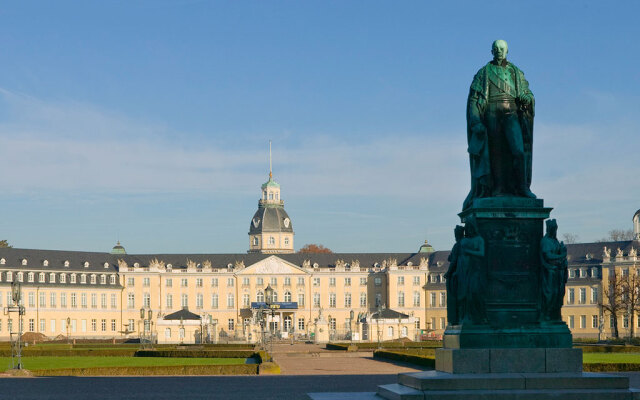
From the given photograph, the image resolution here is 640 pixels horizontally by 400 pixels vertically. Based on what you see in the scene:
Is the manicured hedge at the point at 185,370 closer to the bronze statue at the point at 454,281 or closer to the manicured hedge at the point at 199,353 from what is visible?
the manicured hedge at the point at 199,353

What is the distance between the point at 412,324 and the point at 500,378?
101 meters

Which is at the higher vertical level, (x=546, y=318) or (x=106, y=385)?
(x=546, y=318)

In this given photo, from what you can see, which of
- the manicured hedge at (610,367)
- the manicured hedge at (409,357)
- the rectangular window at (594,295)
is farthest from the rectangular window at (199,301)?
the manicured hedge at (610,367)

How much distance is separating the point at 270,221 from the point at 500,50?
146 meters

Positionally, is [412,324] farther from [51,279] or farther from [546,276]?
[546,276]

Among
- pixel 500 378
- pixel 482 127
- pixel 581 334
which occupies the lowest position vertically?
pixel 581 334

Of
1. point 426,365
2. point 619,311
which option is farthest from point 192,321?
point 426,365

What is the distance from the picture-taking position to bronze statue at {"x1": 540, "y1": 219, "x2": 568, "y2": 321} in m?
20.4

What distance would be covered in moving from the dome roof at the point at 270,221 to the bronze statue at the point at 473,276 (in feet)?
480

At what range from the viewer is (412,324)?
119875 millimetres

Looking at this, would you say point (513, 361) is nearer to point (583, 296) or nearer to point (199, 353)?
point (199, 353)

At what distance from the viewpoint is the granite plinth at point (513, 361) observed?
20016mm

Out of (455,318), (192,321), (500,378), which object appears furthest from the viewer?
(192,321)

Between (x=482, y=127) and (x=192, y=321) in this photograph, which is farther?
(x=192, y=321)
